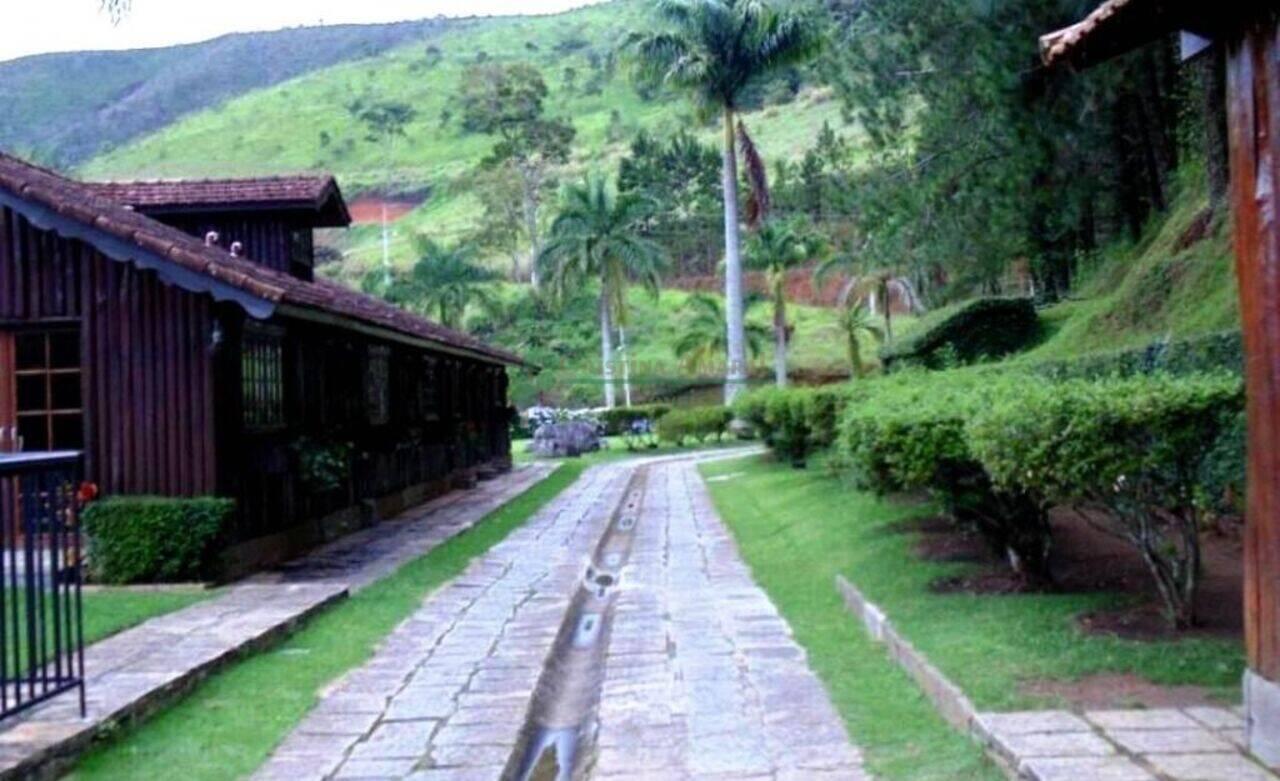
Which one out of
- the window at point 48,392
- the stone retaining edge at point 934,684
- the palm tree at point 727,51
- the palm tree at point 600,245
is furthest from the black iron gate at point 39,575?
the palm tree at point 600,245

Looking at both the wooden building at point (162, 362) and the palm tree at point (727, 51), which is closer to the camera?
the wooden building at point (162, 362)

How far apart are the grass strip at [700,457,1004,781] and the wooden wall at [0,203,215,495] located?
5.62m

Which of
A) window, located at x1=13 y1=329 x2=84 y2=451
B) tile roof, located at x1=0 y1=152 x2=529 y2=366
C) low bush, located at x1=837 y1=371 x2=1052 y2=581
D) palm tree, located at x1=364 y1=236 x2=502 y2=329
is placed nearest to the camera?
low bush, located at x1=837 y1=371 x2=1052 y2=581

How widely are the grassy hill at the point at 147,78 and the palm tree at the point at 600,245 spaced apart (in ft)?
237

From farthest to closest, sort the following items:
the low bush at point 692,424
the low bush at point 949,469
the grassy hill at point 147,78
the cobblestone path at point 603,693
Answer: the grassy hill at point 147,78, the low bush at point 692,424, the low bush at point 949,469, the cobblestone path at point 603,693

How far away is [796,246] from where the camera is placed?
4988 centimetres

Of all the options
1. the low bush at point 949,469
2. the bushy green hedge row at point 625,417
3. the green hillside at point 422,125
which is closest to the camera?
the low bush at point 949,469

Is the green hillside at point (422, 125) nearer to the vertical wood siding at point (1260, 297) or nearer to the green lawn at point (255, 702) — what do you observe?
the green lawn at point (255, 702)

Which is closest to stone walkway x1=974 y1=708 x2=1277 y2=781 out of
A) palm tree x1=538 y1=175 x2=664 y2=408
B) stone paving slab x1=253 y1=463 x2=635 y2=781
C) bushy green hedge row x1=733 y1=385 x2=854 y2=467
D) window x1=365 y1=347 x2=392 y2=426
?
stone paving slab x1=253 y1=463 x2=635 y2=781

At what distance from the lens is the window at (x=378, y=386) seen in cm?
2019

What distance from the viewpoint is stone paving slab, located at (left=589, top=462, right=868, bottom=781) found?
6773mm

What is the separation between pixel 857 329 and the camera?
48.9 meters

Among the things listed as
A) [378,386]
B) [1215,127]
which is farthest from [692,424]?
[1215,127]

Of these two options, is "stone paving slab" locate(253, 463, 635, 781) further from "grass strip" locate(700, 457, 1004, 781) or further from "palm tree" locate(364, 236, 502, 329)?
"palm tree" locate(364, 236, 502, 329)
